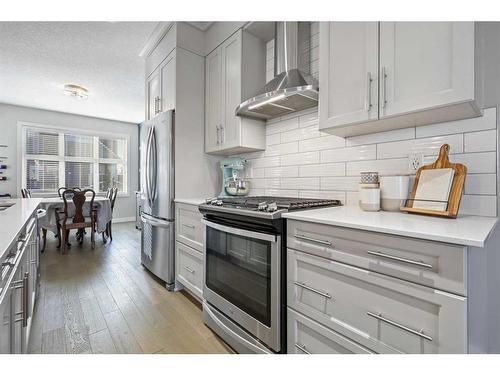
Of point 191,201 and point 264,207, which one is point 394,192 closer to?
point 264,207

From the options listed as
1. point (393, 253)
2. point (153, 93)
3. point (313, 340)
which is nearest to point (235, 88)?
point (153, 93)

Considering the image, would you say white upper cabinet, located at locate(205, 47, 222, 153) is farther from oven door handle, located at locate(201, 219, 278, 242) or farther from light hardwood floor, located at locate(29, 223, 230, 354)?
light hardwood floor, located at locate(29, 223, 230, 354)

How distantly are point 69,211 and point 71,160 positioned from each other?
96.2 inches

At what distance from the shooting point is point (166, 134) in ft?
8.02

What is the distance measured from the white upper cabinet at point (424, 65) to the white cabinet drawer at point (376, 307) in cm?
82

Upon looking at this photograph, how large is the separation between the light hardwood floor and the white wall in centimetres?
335

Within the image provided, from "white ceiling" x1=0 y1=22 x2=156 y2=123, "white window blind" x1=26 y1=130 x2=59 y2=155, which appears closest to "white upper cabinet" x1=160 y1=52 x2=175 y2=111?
"white ceiling" x1=0 y1=22 x2=156 y2=123

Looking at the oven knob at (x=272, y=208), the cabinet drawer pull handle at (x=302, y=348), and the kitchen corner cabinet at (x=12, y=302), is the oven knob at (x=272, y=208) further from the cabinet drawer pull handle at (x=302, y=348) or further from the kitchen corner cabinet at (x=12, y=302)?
the kitchen corner cabinet at (x=12, y=302)

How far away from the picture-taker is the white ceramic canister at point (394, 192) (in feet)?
4.50

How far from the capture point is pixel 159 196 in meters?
2.57

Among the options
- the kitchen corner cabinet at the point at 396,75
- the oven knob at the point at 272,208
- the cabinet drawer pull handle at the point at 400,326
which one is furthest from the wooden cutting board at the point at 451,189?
the oven knob at the point at 272,208

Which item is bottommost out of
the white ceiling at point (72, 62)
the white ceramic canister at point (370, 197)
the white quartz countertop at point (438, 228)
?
the white quartz countertop at point (438, 228)

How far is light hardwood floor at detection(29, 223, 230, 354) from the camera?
1580 millimetres
